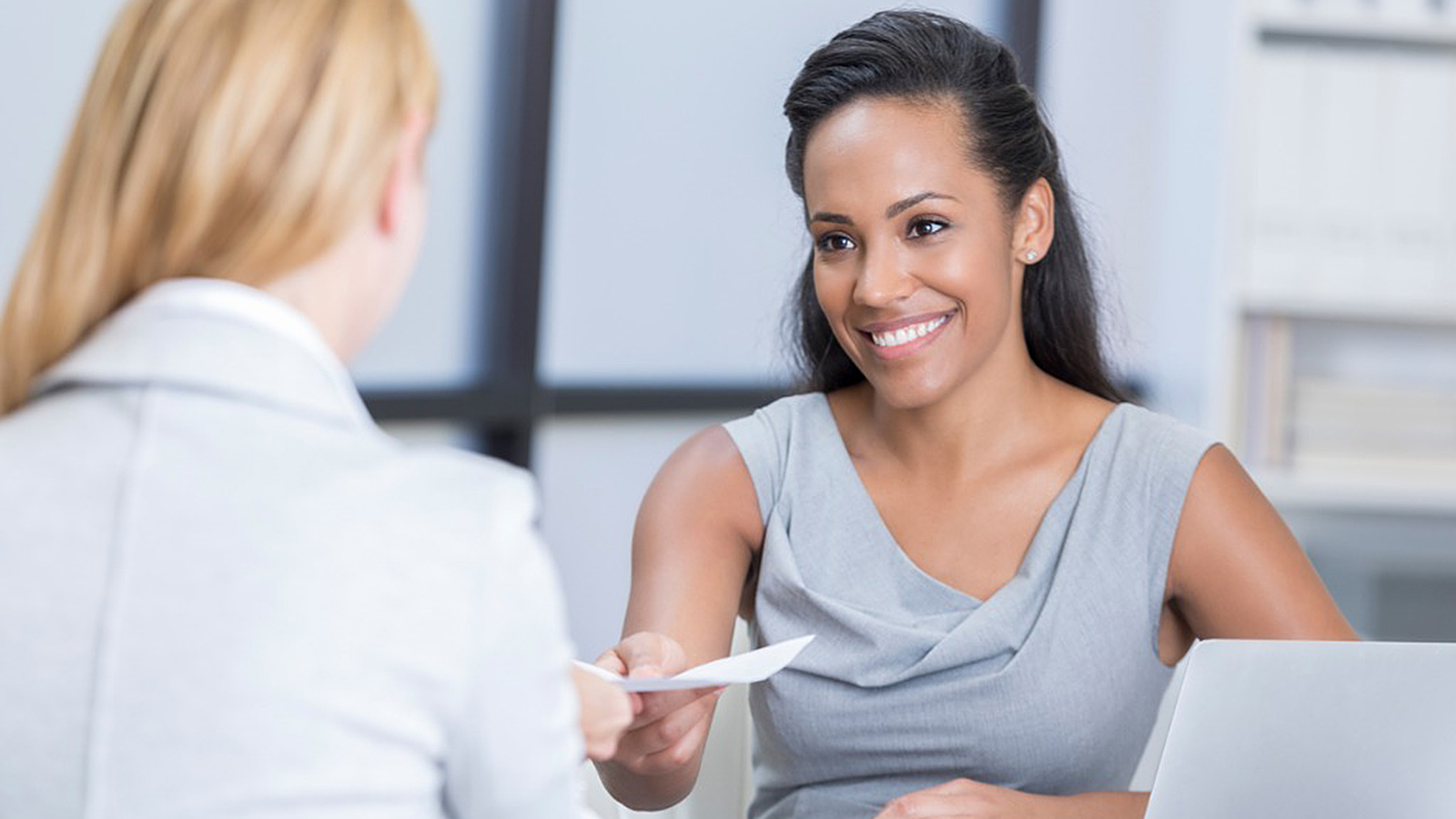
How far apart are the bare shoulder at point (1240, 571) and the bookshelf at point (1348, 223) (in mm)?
1463

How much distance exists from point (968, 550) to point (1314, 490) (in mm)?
1552

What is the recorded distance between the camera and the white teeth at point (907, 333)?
1646 millimetres

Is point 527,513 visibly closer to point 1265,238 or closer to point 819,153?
point 819,153

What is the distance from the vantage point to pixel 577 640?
3.26 meters

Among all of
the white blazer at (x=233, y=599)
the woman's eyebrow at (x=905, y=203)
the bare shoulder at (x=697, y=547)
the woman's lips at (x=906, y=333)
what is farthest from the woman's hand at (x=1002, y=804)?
the white blazer at (x=233, y=599)

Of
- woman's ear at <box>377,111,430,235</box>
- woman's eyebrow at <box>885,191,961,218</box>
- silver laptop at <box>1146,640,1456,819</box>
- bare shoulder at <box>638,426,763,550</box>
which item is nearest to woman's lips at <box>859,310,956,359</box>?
woman's eyebrow at <box>885,191,961,218</box>

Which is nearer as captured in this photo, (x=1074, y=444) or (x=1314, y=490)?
(x=1074, y=444)

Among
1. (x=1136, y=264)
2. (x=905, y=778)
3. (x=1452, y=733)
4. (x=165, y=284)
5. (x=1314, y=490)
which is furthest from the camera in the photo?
(x=1136, y=264)

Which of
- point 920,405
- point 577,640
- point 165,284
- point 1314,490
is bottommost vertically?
point 577,640

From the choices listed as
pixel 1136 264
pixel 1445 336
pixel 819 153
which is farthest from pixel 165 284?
pixel 1136 264

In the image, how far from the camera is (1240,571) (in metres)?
1.62

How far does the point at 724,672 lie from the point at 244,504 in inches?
19.9

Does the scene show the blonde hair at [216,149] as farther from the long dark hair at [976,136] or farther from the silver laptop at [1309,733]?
the long dark hair at [976,136]

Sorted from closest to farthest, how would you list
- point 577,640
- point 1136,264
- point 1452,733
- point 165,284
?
point 165,284, point 1452,733, point 577,640, point 1136,264
